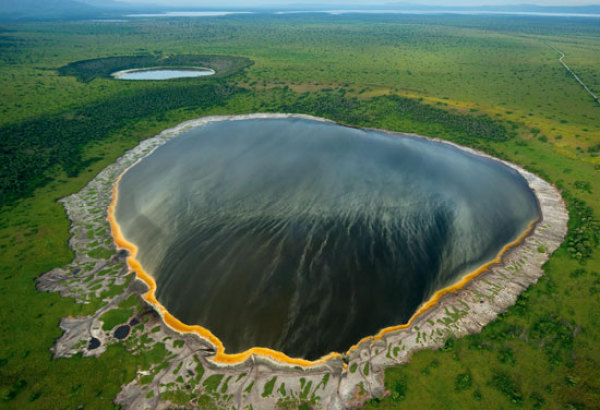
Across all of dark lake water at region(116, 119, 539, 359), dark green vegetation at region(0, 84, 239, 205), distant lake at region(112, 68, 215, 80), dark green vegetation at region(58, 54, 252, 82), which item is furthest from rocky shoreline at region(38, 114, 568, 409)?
dark green vegetation at region(58, 54, 252, 82)

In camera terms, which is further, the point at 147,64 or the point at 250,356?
the point at 147,64

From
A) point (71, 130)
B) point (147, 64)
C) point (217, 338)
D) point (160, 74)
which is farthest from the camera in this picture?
point (147, 64)

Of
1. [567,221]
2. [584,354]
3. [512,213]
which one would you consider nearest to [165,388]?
[584,354]

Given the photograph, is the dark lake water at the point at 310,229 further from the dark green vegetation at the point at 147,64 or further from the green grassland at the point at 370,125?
the dark green vegetation at the point at 147,64

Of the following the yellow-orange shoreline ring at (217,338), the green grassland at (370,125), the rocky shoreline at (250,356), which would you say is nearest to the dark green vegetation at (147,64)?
the green grassland at (370,125)

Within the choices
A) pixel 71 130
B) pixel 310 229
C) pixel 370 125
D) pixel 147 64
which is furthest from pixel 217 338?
pixel 147 64

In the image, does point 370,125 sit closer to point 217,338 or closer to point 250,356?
point 217,338

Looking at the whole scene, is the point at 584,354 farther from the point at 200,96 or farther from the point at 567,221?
the point at 200,96
